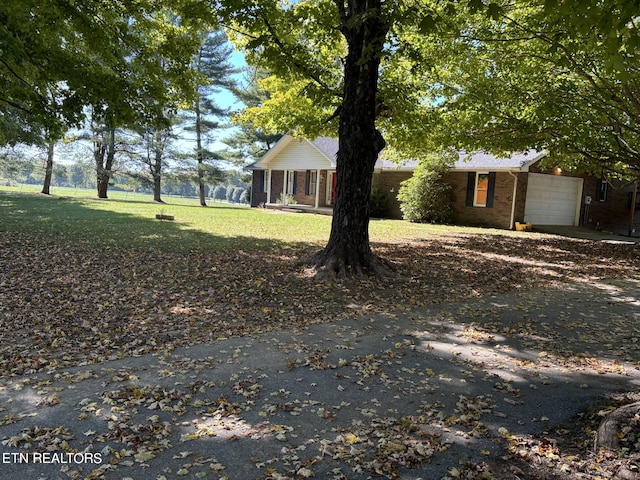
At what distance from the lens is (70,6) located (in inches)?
312

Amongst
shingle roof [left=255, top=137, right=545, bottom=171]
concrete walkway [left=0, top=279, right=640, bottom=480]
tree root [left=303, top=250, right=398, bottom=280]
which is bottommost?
concrete walkway [left=0, top=279, right=640, bottom=480]

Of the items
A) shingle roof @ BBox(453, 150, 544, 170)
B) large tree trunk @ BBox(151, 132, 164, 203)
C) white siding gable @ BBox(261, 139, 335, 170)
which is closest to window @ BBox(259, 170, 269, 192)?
white siding gable @ BBox(261, 139, 335, 170)

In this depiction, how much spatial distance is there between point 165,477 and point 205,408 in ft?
2.86

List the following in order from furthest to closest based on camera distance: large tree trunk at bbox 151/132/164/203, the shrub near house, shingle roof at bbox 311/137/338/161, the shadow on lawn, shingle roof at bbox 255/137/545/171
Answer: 1. large tree trunk at bbox 151/132/164/203
2. shingle roof at bbox 311/137/338/161
3. the shrub near house
4. shingle roof at bbox 255/137/545/171
5. the shadow on lawn

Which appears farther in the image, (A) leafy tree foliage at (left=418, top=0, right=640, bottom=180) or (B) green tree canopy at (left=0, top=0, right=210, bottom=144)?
(A) leafy tree foliage at (left=418, top=0, right=640, bottom=180)

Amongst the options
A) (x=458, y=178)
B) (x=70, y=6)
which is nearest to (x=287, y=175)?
(x=458, y=178)

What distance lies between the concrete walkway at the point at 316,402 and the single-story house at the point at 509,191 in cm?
1243

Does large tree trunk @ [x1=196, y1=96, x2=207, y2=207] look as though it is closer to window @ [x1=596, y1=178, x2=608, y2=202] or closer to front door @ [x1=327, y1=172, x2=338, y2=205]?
front door @ [x1=327, y1=172, x2=338, y2=205]

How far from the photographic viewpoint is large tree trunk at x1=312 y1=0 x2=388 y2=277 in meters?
7.84

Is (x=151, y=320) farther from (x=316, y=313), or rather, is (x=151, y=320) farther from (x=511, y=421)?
(x=511, y=421)

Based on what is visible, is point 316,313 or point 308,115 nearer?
point 316,313

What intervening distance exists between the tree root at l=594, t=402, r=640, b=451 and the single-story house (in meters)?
14.0

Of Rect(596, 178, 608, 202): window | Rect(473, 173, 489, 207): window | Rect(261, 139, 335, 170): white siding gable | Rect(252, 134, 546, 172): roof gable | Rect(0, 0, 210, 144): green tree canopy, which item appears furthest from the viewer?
Rect(261, 139, 335, 170): white siding gable

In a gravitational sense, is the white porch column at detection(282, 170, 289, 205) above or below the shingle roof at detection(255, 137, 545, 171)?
below
